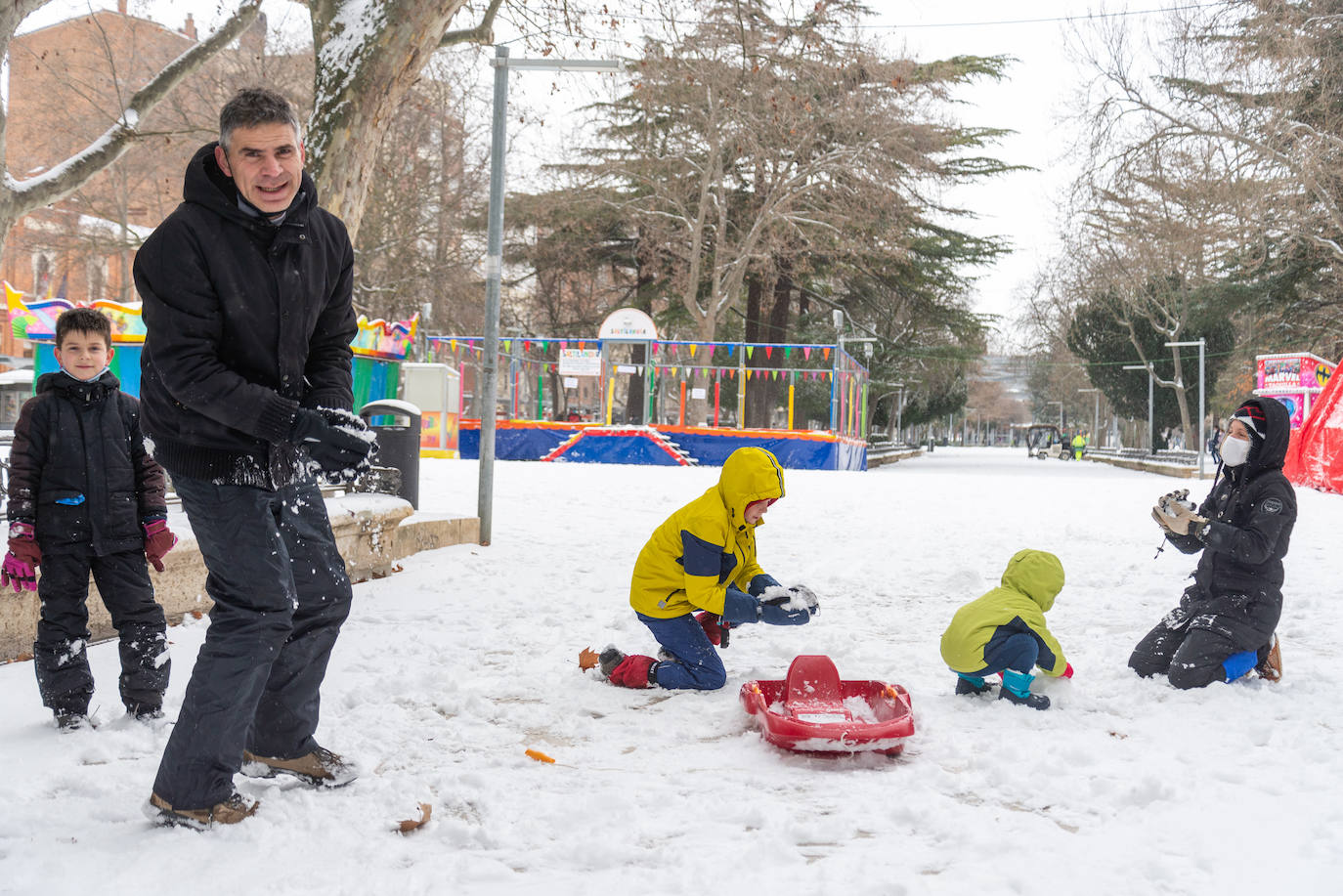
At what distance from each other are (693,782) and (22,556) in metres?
2.43

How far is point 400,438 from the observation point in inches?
321

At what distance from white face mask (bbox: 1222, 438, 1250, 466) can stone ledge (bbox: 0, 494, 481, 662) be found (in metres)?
4.30

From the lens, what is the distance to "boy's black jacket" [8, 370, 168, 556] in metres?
3.56

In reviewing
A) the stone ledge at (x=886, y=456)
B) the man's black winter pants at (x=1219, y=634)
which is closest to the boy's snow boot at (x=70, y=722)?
the man's black winter pants at (x=1219, y=634)

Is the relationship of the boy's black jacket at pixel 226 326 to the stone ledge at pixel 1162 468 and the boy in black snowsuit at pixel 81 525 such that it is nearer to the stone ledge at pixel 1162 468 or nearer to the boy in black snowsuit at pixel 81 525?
the boy in black snowsuit at pixel 81 525

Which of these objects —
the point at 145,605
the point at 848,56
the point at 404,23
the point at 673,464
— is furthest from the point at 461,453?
the point at 145,605

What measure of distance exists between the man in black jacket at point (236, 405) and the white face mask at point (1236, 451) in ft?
12.5

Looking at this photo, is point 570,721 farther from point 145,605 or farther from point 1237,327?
point 1237,327

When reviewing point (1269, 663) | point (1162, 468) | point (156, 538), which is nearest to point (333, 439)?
point (156, 538)

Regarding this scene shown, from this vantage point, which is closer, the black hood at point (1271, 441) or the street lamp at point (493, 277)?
the black hood at point (1271, 441)

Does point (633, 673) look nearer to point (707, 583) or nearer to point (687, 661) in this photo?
point (687, 661)

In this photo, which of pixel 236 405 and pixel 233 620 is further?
pixel 233 620

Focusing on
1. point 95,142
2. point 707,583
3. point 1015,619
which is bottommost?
point 1015,619

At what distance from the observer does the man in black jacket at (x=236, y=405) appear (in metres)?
2.64
